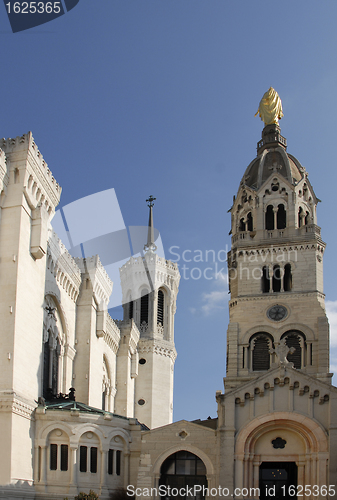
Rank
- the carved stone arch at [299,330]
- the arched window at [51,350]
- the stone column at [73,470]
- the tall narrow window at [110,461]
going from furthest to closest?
the carved stone arch at [299,330], the arched window at [51,350], the tall narrow window at [110,461], the stone column at [73,470]

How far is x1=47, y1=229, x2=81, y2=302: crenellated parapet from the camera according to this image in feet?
148

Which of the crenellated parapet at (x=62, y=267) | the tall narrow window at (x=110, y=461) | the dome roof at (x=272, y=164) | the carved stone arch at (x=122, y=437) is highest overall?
the dome roof at (x=272, y=164)

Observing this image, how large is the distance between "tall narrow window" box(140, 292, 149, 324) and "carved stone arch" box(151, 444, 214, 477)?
33034 mm

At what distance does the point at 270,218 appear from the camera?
60.9m

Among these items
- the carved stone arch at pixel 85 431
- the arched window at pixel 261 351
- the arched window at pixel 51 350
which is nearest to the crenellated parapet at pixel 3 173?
the arched window at pixel 51 350

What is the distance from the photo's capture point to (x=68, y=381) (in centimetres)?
4812

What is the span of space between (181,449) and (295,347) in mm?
17506

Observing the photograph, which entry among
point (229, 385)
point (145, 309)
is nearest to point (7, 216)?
point (229, 385)

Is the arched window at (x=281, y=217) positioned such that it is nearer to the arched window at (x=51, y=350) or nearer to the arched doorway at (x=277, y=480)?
the arched window at (x=51, y=350)

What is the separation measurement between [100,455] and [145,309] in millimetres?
34519

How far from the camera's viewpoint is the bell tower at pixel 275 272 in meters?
54.7

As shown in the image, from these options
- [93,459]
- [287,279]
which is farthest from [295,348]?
[93,459]

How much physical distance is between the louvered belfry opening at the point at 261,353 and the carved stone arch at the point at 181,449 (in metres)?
15.9

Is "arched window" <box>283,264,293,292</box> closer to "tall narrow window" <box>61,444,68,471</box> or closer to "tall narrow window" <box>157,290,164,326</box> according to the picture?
"tall narrow window" <box>157,290,164,326</box>
